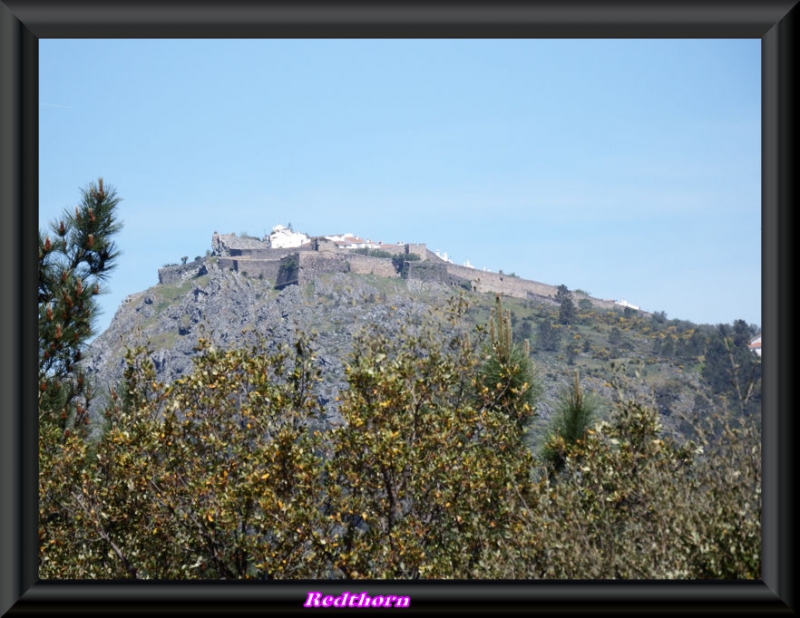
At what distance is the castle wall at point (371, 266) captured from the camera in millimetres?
56625

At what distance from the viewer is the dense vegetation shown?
3.91 meters

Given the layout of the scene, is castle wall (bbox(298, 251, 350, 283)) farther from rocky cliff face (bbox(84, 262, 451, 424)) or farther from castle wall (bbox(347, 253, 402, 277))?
rocky cliff face (bbox(84, 262, 451, 424))

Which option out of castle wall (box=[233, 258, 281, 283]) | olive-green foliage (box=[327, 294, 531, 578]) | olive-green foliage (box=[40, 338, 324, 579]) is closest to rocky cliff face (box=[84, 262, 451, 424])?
A: castle wall (box=[233, 258, 281, 283])

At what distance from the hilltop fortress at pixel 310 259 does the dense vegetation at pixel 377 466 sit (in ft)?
134

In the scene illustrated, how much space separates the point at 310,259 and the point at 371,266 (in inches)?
185

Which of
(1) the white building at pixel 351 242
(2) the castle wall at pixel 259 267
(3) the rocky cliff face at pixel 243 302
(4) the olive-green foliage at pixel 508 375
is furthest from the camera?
(1) the white building at pixel 351 242

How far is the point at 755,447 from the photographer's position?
3.15 metres

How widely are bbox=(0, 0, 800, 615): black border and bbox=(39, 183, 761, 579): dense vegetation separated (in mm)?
890

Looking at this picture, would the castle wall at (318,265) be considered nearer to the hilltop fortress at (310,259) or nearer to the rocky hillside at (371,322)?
the hilltop fortress at (310,259)

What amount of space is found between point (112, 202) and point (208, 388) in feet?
6.66

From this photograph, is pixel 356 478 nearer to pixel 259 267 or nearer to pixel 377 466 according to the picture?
pixel 377 466

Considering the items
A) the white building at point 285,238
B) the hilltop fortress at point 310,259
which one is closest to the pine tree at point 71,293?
the hilltop fortress at point 310,259

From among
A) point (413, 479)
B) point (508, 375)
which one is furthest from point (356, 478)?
point (508, 375)
